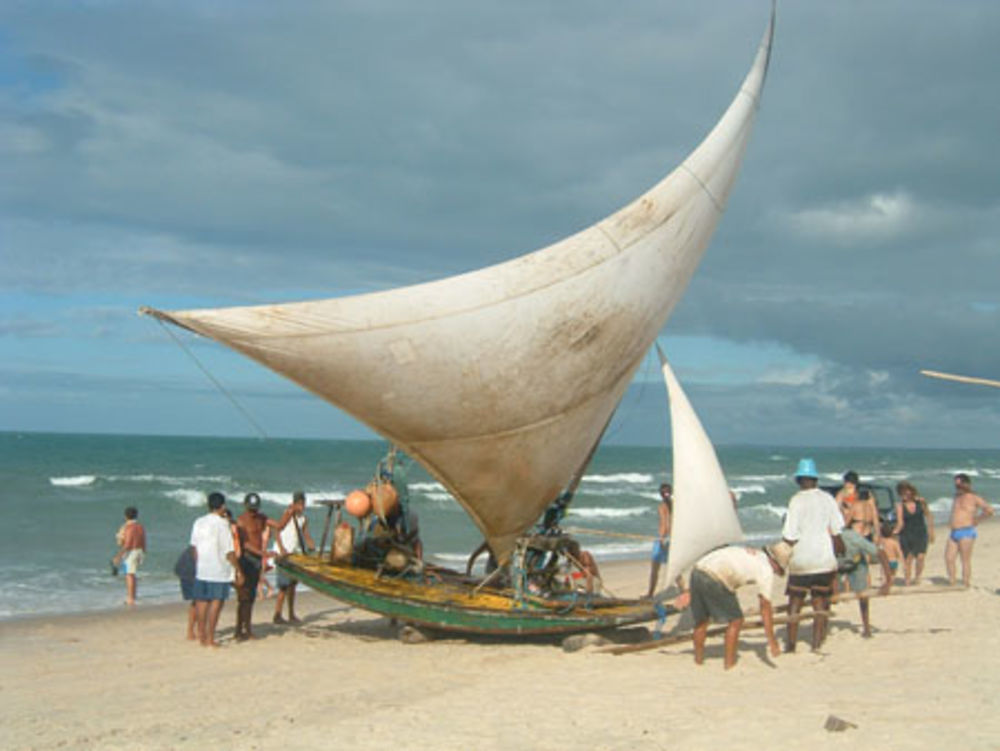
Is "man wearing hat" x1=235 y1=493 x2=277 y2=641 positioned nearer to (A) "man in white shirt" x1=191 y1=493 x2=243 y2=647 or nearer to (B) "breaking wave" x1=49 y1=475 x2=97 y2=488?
(A) "man in white shirt" x1=191 y1=493 x2=243 y2=647

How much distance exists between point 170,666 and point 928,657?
276 inches

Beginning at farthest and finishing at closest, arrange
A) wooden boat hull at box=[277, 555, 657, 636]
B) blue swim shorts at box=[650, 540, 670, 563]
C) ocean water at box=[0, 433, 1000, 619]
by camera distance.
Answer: ocean water at box=[0, 433, 1000, 619] < blue swim shorts at box=[650, 540, 670, 563] < wooden boat hull at box=[277, 555, 657, 636]

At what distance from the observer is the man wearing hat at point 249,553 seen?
1083 centimetres

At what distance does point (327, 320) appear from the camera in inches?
376

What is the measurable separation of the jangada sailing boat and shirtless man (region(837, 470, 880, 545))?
319 cm

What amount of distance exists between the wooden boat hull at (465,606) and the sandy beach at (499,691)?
29 cm

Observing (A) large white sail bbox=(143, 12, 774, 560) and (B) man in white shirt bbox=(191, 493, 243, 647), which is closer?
(A) large white sail bbox=(143, 12, 774, 560)

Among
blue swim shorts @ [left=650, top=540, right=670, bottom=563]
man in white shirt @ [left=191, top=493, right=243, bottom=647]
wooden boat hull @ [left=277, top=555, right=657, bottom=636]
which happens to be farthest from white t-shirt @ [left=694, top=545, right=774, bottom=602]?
man in white shirt @ [left=191, top=493, right=243, bottom=647]

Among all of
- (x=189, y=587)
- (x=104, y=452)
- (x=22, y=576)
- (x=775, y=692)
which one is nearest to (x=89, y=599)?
(x=22, y=576)

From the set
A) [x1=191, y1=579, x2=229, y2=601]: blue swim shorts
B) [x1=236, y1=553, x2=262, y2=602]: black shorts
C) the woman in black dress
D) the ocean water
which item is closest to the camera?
[x1=191, y1=579, x2=229, y2=601]: blue swim shorts

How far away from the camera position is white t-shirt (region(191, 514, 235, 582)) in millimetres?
10117

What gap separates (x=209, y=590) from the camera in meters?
10.2

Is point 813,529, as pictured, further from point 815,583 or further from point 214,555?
point 214,555

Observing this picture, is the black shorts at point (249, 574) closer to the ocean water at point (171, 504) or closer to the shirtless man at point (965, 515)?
the ocean water at point (171, 504)
